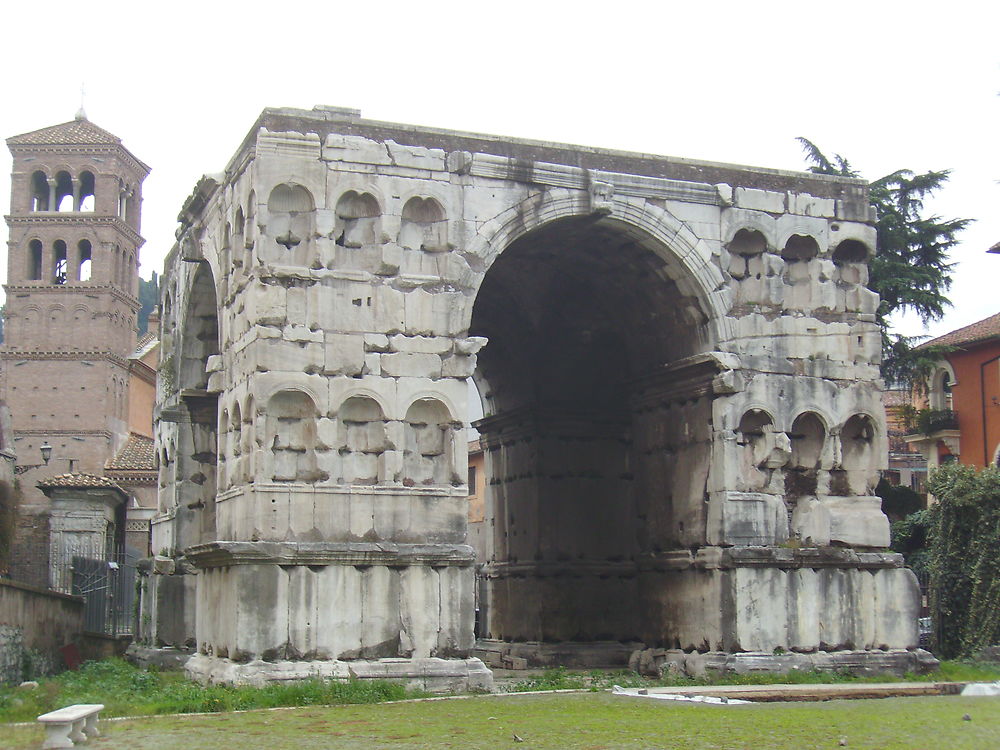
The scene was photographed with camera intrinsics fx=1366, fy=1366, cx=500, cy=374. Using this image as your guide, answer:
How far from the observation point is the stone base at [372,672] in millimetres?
15125

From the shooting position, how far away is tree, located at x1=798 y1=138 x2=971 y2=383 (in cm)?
3138

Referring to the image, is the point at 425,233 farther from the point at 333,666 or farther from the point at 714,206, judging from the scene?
the point at 333,666

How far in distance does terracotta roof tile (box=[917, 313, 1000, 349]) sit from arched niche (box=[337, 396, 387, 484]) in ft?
75.6

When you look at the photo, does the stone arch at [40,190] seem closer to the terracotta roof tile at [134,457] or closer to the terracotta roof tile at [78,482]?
the terracotta roof tile at [134,457]

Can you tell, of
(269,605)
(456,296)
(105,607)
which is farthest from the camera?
(105,607)

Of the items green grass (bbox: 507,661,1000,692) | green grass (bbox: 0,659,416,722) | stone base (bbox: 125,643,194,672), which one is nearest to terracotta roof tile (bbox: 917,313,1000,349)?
green grass (bbox: 507,661,1000,692)

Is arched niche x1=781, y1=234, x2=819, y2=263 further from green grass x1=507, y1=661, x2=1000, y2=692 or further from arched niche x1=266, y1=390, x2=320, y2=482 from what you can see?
arched niche x1=266, y1=390, x2=320, y2=482

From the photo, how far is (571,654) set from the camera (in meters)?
21.2

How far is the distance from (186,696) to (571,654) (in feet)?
26.4

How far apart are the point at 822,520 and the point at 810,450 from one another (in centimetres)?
97

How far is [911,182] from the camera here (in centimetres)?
3241

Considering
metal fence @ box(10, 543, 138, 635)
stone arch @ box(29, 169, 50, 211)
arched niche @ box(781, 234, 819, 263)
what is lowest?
metal fence @ box(10, 543, 138, 635)

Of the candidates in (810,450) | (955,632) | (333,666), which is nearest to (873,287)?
(955,632)

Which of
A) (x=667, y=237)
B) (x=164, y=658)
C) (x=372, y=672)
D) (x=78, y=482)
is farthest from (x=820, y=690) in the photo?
(x=78, y=482)
